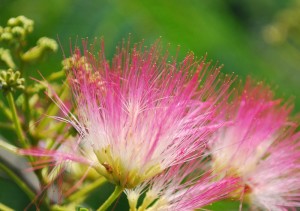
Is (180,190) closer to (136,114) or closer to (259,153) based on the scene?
(136,114)

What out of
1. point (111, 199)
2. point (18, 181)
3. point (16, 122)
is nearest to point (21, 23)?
point (16, 122)

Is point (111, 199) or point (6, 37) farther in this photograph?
point (6, 37)

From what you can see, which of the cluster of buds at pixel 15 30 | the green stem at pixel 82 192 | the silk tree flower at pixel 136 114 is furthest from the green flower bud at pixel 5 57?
the green stem at pixel 82 192

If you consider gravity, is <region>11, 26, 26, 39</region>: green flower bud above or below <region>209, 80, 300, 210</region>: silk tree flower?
below

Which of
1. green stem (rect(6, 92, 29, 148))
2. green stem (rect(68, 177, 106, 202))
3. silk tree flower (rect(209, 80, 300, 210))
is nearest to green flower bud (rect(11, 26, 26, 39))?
green stem (rect(6, 92, 29, 148))

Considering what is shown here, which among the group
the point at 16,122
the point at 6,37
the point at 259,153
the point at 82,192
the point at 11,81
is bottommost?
the point at 82,192

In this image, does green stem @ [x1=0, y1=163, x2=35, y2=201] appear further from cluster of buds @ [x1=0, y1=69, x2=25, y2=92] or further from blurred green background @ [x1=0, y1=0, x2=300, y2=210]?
blurred green background @ [x1=0, y1=0, x2=300, y2=210]

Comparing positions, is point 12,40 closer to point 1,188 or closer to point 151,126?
point 151,126
